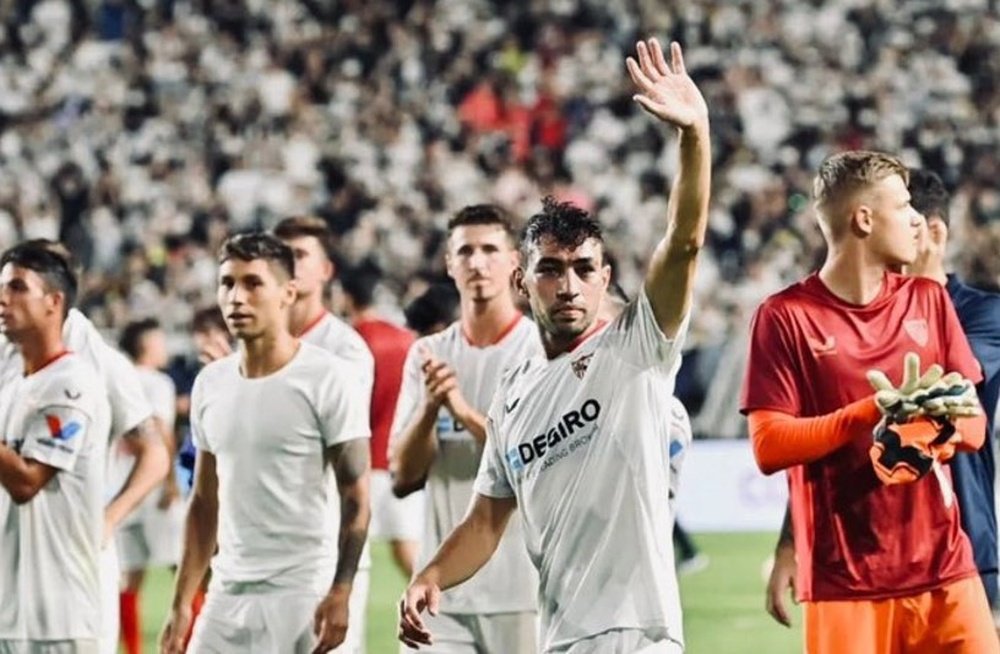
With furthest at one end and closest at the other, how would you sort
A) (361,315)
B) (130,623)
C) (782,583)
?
(361,315) < (130,623) < (782,583)

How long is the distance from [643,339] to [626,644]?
0.79 meters

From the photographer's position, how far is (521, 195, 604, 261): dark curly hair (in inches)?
224

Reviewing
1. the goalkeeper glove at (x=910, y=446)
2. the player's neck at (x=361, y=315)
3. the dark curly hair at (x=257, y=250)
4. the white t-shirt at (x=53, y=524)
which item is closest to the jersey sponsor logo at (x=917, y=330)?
the goalkeeper glove at (x=910, y=446)

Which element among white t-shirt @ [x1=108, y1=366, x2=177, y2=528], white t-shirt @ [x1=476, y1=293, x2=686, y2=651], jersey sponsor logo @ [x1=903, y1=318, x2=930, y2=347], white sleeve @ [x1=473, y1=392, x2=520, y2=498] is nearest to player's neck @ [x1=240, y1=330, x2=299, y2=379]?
white sleeve @ [x1=473, y1=392, x2=520, y2=498]

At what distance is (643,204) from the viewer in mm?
25344

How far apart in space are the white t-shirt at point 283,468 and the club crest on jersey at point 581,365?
1.64 m

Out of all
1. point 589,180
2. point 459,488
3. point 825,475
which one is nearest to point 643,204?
point 589,180

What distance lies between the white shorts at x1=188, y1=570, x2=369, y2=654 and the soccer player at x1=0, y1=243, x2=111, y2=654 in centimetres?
49

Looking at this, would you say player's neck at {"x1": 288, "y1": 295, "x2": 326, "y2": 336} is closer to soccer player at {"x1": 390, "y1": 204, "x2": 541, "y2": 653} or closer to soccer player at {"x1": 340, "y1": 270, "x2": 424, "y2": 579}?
soccer player at {"x1": 390, "y1": 204, "x2": 541, "y2": 653}

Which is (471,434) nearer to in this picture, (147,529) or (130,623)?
(130,623)

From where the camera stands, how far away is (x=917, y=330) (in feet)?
20.5

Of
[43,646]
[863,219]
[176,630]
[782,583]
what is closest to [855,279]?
[863,219]

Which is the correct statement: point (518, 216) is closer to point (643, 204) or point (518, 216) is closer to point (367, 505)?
point (643, 204)

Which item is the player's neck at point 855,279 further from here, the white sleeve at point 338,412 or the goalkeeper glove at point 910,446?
the white sleeve at point 338,412
